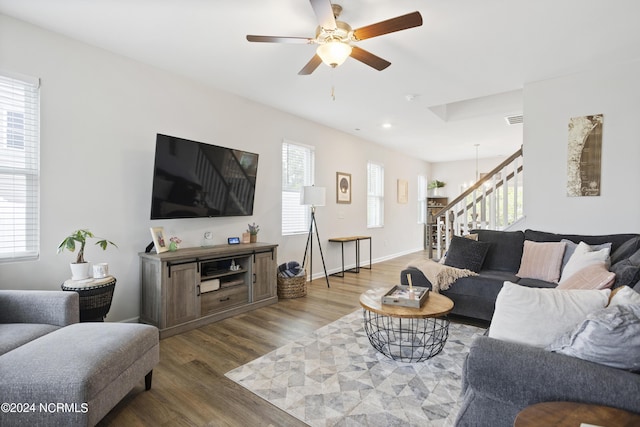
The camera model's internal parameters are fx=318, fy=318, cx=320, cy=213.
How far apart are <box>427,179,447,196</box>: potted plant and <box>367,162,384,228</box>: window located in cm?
303

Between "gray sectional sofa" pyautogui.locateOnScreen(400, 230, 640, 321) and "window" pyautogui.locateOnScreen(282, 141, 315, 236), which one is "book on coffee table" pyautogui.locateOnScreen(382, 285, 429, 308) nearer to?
"gray sectional sofa" pyautogui.locateOnScreen(400, 230, 640, 321)

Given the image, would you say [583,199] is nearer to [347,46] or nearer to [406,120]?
[406,120]

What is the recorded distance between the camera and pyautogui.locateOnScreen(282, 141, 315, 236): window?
16.2 feet

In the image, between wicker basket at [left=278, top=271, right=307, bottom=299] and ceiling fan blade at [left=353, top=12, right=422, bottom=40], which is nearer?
ceiling fan blade at [left=353, top=12, right=422, bottom=40]

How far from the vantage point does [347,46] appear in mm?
2287

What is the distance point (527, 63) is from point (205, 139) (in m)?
3.62

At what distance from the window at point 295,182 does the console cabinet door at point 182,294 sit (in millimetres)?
1876

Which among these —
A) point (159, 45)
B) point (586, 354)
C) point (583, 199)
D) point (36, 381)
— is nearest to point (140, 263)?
point (36, 381)

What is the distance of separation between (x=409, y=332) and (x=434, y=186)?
732cm

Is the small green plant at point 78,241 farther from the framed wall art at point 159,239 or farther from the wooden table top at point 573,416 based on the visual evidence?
the wooden table top at point 573,416

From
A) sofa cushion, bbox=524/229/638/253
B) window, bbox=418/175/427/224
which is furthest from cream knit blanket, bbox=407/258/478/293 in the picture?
window, bbox=418/175/427/224

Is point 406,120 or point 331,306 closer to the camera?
point 331,306

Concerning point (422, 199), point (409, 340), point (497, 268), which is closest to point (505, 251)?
point (497, 268)

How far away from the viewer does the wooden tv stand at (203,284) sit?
3.00 m
